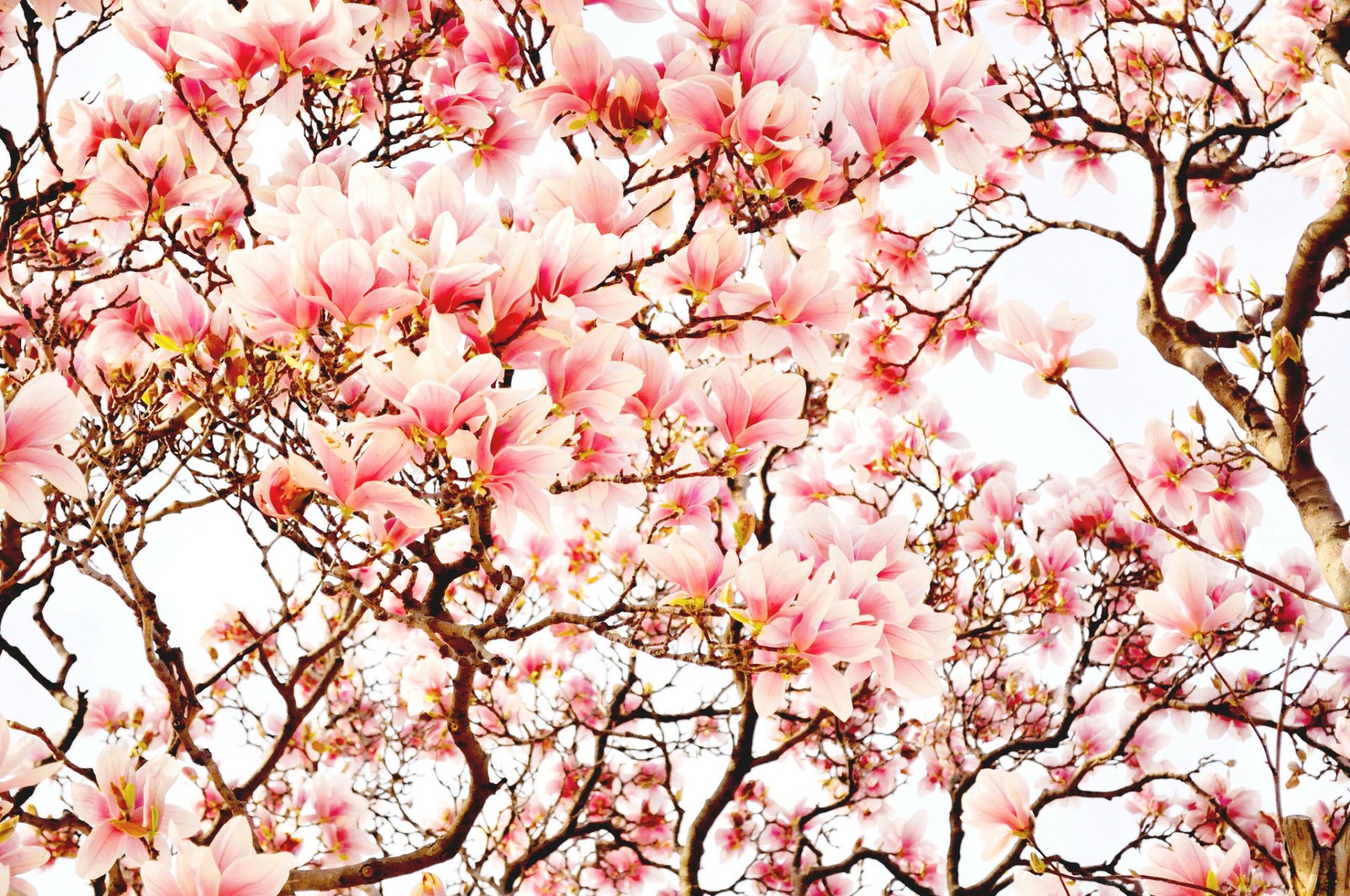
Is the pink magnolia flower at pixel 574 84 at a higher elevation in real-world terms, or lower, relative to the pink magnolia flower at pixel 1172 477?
lower

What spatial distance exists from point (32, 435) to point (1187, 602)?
2.36m

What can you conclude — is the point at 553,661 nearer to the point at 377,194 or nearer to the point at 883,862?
the point at 883,862

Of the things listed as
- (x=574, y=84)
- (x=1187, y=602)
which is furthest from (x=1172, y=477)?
(x=574, y=84)

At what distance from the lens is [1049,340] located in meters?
2.29

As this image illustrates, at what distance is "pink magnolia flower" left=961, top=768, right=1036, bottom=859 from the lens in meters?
2.19

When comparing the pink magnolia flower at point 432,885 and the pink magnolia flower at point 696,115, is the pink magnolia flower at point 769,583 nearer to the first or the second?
the pink magnolia flower at point 696,115

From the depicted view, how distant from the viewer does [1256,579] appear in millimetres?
3559

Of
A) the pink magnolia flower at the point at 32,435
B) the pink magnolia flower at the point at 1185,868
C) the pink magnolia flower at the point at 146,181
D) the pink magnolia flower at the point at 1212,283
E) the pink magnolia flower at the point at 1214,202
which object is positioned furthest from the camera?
the pink magnolia flower at the point at 1214,202

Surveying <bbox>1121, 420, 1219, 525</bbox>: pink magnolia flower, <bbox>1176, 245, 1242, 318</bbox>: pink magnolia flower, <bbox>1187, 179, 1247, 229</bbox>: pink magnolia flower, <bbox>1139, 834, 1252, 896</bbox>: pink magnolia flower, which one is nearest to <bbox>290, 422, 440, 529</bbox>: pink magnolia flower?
<bbox>1139, 834, 1252, 896</bbox>: pink magnolia flower

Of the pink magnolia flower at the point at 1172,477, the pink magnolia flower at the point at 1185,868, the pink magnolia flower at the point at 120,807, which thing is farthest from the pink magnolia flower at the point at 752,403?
Result: the pink magnolia flower at the point at 1172,477

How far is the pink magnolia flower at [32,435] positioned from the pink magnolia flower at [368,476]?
1.03ft

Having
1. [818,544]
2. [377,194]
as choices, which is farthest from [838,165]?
[377,194]

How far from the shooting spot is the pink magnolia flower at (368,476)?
1.30 m

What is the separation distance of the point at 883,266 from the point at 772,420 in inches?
70.4
